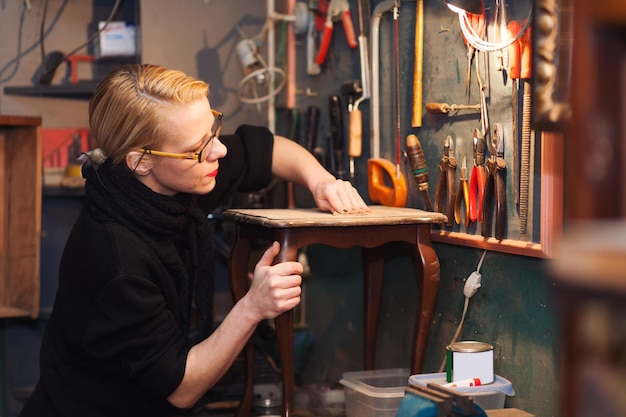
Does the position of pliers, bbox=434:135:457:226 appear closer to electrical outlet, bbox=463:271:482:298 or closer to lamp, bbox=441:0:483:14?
electrical outlet, bbox=463:271:482:298

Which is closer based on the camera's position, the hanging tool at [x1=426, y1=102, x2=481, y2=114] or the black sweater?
Result: the black sweater

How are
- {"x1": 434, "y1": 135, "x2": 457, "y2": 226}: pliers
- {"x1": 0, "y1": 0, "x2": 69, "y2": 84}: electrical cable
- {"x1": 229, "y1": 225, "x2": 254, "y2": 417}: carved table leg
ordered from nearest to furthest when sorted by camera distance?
{"x1": 434, "y1": 135, "x2": 457, "y2": 226}: pliers, {"x1": 229, "y1": 225, "x2": 254, "y2": 417}: carved table leg, {"x1": 0, "y1": 0, "x2": 69, "y2": 84}: electrical cable

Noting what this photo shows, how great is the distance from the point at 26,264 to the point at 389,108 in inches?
67.9

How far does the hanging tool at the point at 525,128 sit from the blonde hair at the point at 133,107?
0.85 metres

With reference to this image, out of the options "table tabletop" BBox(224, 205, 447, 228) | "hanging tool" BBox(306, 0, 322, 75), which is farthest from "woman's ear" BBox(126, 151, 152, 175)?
"hanging tool" BBox(306, 0, 322, 75)

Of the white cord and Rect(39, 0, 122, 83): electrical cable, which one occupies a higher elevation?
Rect(39, 0, 122, 83): electrical cable

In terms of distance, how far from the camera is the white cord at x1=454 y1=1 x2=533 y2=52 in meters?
2.06

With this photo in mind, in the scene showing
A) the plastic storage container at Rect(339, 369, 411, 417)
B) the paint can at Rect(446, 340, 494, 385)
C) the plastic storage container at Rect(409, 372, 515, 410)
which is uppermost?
the paint can at Rect(446, 340, 494, 385)

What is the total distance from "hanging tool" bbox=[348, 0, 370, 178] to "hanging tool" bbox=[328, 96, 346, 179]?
0.13 metres

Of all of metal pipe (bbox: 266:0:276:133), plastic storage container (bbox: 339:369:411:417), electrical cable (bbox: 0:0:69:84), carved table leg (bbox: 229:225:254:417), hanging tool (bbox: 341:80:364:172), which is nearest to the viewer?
plastic storage container (bbox: 339:369:411:417)

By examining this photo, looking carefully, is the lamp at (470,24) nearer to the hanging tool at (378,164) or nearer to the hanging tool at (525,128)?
the hanging tool at (525,128)

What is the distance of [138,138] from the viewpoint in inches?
85.0

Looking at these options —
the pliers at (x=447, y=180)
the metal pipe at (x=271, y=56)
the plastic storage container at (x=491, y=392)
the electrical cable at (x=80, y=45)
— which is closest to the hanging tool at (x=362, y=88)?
the pliers at (x=447, y=180)

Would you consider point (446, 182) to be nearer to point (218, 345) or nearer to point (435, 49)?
point (435, 49)
